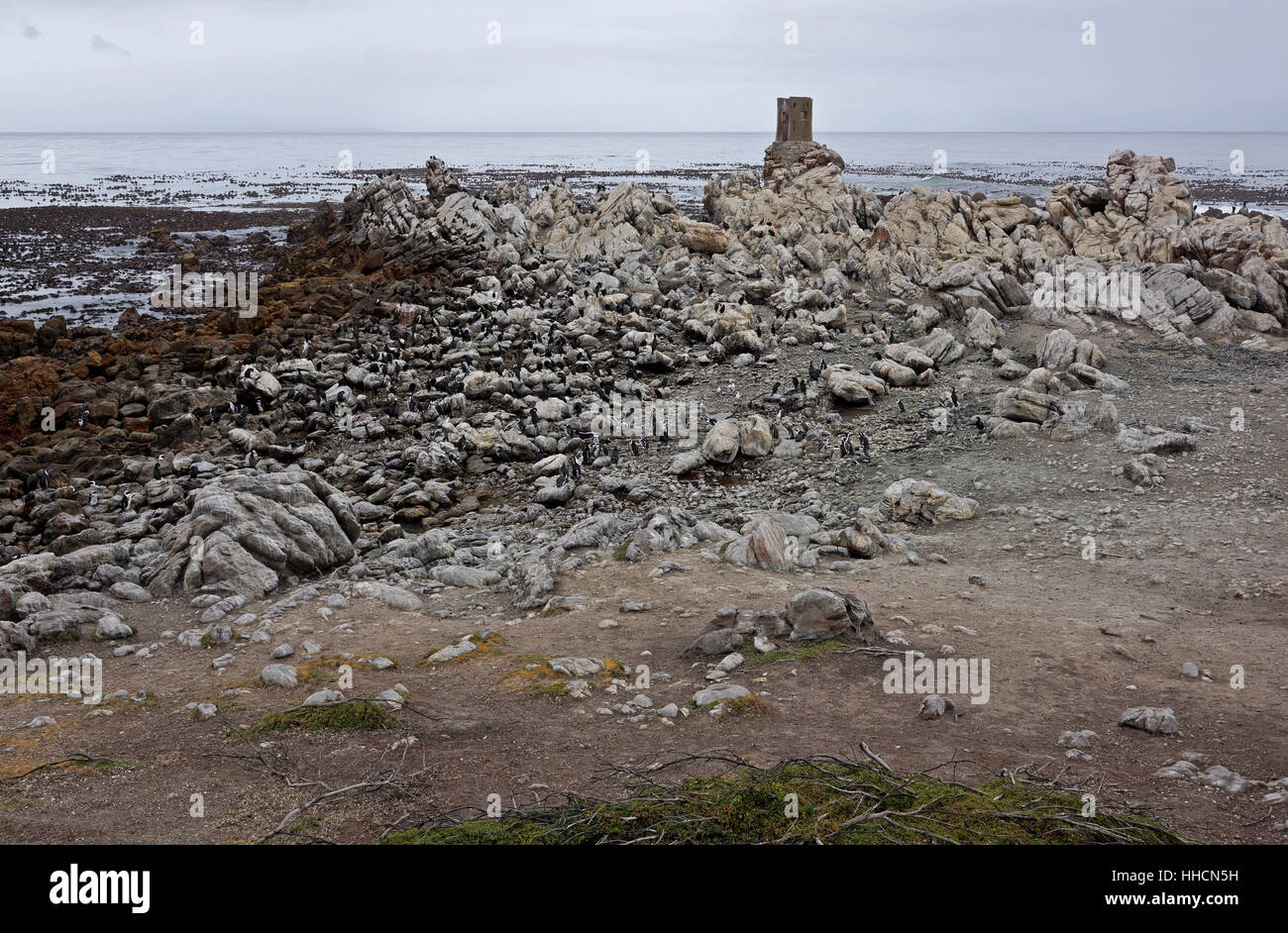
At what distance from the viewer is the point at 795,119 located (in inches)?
1702

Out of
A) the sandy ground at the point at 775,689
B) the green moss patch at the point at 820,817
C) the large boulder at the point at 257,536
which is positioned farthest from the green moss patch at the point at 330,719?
the large boulder at the point at 257,536

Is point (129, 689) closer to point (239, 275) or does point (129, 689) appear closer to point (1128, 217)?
point (1128, 217)

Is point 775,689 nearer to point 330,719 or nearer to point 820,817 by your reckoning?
point 820,817

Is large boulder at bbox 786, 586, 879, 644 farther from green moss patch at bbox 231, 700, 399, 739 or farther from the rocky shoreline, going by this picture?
green moss patch at bbox 231, 700, 399, 739

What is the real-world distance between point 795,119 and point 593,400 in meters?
30.2

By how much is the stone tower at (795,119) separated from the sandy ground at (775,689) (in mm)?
34437

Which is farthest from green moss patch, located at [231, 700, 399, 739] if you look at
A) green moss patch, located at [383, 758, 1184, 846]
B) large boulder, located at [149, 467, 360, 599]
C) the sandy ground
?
large boulder, located at [149, 467, 360, 599]

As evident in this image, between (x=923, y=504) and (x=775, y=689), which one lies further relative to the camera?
(x=923, y=504)

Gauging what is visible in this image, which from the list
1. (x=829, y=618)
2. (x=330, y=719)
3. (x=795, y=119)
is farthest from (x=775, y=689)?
(x=795, y=119)

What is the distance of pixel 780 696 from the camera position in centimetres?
780

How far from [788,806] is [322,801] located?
333cm

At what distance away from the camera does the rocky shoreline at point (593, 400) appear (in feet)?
37.4

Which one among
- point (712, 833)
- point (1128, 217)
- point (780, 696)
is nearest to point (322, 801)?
point (712, 833)

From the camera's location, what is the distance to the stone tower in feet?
141
